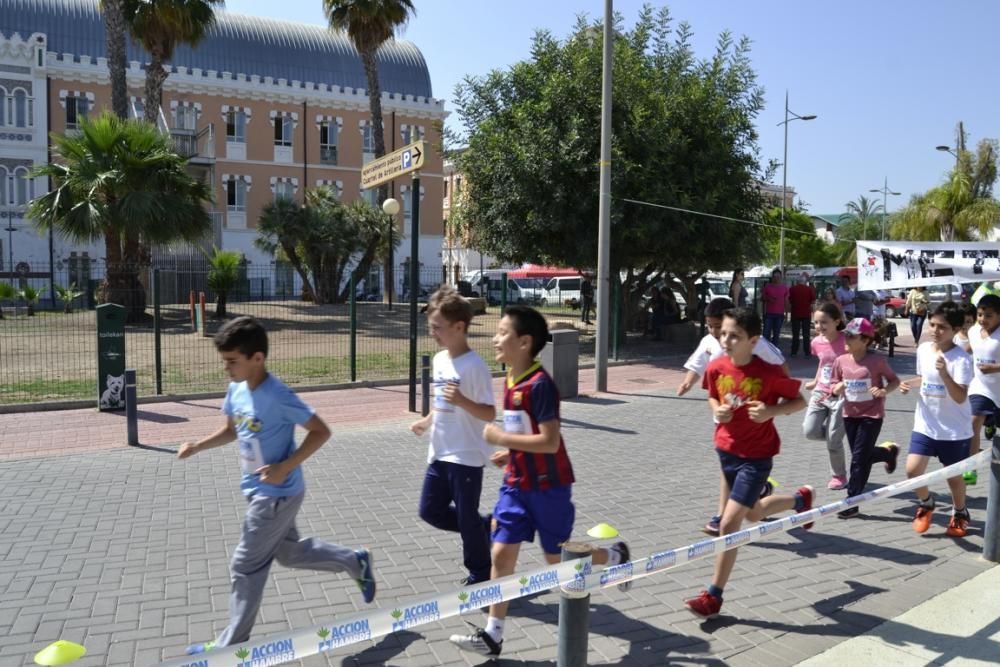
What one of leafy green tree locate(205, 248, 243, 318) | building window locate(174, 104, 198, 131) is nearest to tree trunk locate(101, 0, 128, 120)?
leafy green tree locate(205, 248, 243, 318)

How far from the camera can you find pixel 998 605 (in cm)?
473

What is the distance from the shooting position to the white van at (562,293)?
31.3 meters

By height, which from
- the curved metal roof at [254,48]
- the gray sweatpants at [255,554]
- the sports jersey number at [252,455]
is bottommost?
the gray sweatpants at [255,554]

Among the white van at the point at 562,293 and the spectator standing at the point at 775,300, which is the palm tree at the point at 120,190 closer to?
the white van at the point at 562,293

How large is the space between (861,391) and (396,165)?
6.02m

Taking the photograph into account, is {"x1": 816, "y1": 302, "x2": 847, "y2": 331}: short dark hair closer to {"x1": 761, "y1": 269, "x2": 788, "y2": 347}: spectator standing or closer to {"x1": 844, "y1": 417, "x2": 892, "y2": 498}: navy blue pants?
{"x1": 844, "y1": 417, "x2": 892, "y2": 498}: navy blue pants

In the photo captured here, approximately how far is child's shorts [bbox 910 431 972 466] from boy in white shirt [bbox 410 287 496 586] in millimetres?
3366

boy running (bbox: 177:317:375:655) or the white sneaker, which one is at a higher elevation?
boy running (bbox: 177:317:375:655)

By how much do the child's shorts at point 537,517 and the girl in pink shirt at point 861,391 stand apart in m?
3.16

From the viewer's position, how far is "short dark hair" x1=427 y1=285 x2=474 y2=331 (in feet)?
14.2

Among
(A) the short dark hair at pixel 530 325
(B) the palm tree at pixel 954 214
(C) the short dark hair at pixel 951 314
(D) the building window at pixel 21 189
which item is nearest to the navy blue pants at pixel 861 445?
(C) the short dark hair at pixel 951 314

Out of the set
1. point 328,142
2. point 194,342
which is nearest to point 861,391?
point 194,342

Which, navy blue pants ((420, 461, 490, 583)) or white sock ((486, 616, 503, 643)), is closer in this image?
white sock ((486, 616, 503, 643))

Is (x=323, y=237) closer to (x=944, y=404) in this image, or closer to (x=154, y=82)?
(x=154, y=82)
